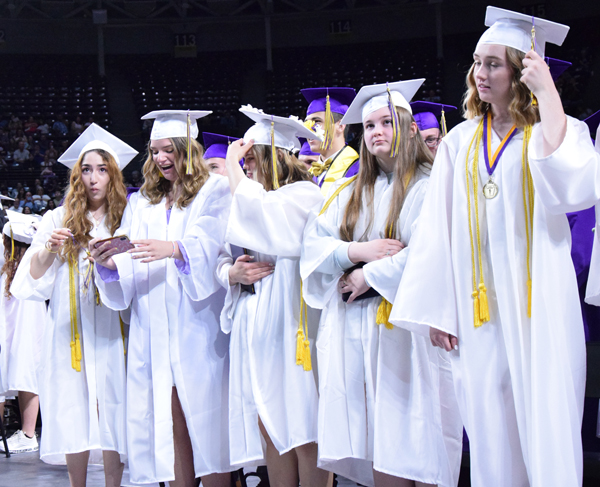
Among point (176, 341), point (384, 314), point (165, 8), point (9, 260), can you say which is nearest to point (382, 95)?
point (384, 314)

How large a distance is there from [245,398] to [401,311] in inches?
40.5

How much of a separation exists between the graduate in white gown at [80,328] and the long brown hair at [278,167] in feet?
3.23

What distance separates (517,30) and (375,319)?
124 cm

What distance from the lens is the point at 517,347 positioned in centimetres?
223

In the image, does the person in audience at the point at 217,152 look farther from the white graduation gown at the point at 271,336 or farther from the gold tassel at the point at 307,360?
the gold tassel at the point at 307,360

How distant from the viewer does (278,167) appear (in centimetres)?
329

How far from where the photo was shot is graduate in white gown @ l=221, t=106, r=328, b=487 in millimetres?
2967

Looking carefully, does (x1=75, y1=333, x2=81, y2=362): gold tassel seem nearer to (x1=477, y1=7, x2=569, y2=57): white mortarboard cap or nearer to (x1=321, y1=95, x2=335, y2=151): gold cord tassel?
(x1=321, y1=95, x2=335, y2=151): gold cord tassel

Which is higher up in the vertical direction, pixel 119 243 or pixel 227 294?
pixel 119 243

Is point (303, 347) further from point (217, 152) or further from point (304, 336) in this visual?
point (217, 152)

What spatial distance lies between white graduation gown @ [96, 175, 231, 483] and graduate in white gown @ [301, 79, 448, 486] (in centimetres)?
67

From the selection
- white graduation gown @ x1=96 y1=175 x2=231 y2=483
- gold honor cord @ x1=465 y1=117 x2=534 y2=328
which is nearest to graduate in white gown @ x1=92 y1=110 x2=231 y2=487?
white graduation gown @ x1=96 y1=175 x2=231 y2=483

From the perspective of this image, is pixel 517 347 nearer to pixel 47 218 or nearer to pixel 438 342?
pixel 438 342

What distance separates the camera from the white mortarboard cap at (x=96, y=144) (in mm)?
3873
